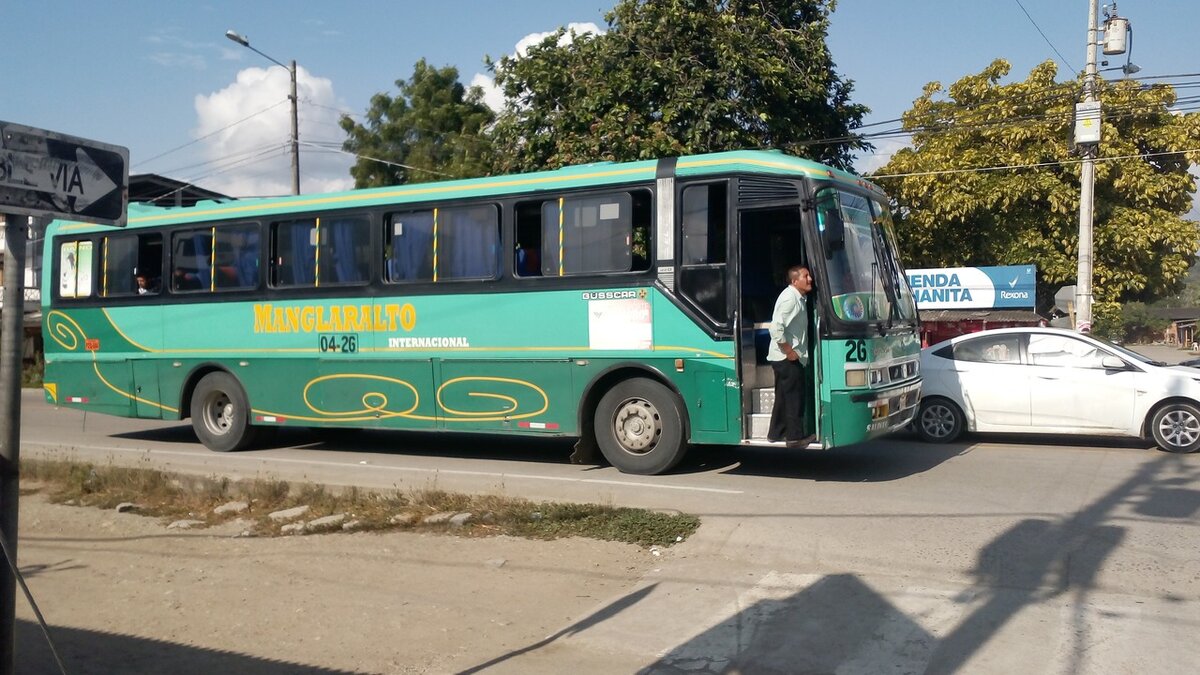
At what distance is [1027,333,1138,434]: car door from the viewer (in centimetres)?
1195

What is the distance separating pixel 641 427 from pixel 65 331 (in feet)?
30.4

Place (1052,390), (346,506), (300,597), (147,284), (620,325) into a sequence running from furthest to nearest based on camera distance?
(147,284), (1052,390), (620,325), (346,506), (300,597)

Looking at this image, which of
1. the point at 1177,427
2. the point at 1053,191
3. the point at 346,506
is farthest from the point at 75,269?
the point at 1053,191

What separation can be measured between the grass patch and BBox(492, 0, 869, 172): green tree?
10.7 metres

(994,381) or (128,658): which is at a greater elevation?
(994,381)

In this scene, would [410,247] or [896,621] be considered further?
[410,247]

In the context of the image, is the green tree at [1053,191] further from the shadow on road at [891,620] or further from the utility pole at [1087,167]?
the shadow on road at [891,620]

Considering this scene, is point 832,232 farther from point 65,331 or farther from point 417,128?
point 417,128

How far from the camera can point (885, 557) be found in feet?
23.6

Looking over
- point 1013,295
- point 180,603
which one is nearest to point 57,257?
point 180,603

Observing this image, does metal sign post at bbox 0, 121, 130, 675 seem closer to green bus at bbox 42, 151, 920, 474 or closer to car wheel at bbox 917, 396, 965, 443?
green bus at bbox 42, 151, 920, 474

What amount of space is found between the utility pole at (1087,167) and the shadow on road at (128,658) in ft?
54.0

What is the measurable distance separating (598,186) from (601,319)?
4.76 feet

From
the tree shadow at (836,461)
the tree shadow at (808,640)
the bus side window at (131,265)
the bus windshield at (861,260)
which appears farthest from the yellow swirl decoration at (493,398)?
the tree shadow at (808,640)
